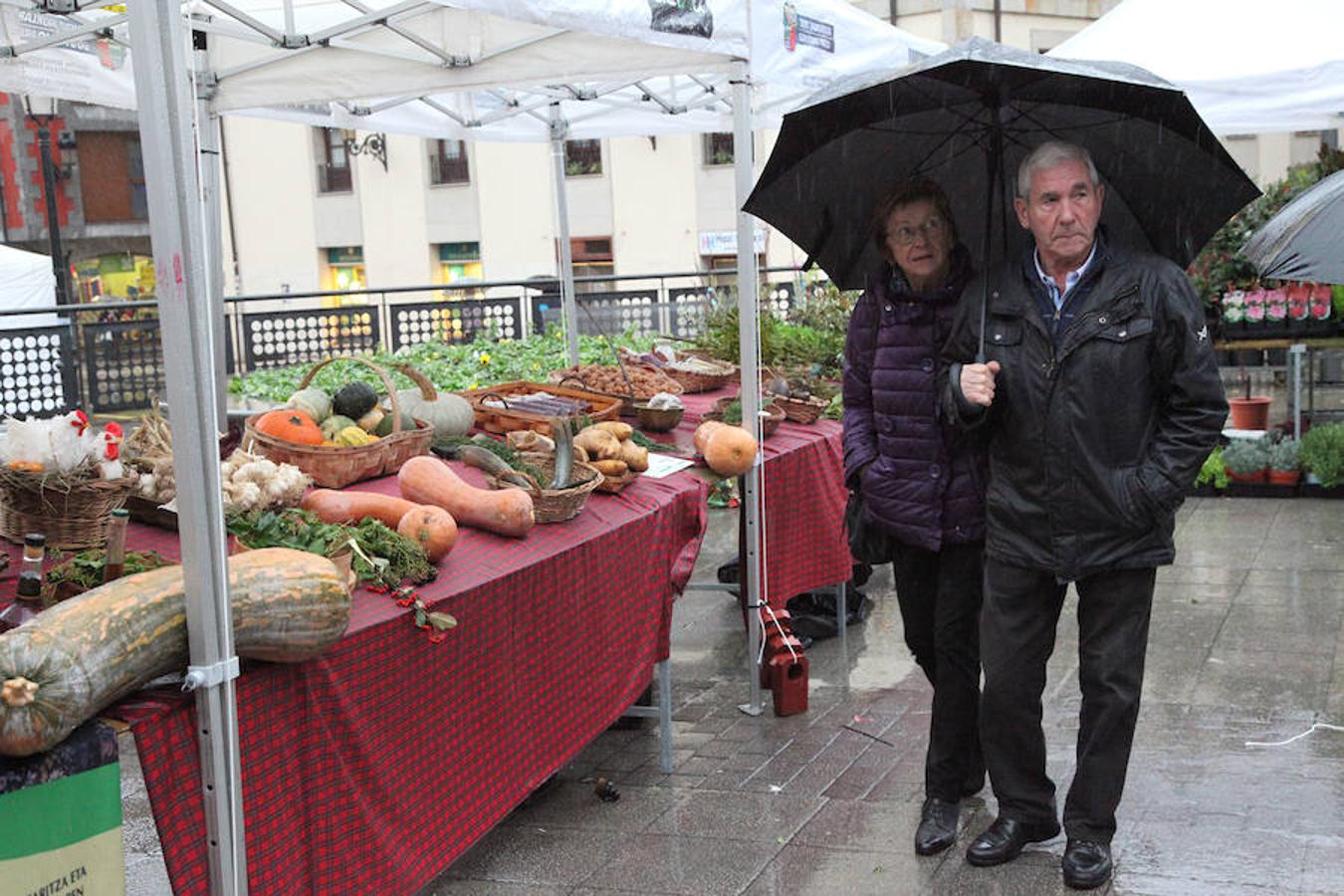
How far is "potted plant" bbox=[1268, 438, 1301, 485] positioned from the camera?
372 inches

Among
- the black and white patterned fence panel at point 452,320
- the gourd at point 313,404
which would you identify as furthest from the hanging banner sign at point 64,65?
the black and white patterned fence panel at point 452,320

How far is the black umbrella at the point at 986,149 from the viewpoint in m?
3.62

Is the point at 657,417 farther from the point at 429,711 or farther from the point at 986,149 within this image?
the point at 429,711

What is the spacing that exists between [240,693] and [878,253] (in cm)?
237

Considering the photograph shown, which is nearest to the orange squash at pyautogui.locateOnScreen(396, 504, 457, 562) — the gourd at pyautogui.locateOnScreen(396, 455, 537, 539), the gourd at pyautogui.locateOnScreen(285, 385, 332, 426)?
the gourd at pyautogui.locateOnScreen(396, 455, 537, 539)

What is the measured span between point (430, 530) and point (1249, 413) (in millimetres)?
8302

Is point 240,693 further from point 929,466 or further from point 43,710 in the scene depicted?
point 929,466

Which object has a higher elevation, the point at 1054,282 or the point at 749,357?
the point at 1054,282

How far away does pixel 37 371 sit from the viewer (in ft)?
43.1

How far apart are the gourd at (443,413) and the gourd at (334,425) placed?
0.32 m

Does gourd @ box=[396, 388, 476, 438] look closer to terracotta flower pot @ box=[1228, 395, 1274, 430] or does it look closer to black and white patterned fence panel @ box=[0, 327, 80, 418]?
terracotta flower pot @ box=[1228, 395, 1274, 430]

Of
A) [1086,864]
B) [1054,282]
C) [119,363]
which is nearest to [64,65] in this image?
[1054,282]

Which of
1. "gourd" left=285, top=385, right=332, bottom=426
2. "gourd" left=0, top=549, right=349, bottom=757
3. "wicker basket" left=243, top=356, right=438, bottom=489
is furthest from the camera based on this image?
"gourd" left=285, top=385, right=332, bottom=426

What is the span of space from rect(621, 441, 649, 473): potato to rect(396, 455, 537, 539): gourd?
76 centimetres
